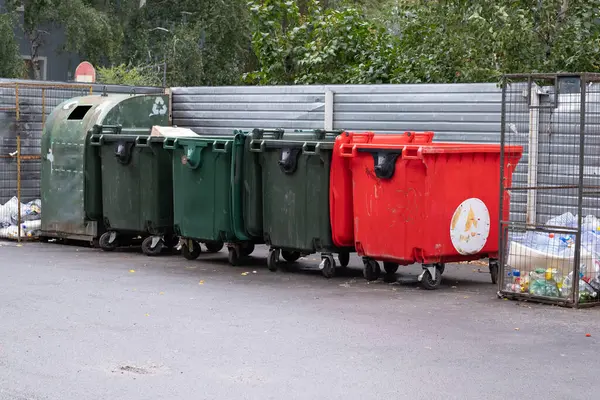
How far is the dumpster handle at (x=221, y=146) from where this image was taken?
479 inches

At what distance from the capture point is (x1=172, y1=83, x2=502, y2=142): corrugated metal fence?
1283cm

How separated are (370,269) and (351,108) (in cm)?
362

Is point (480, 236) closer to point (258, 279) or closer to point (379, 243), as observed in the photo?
point (379, 243)

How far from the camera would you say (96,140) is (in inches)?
542

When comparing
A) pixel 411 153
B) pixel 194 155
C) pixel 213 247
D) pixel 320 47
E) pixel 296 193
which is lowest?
pixel 213 247

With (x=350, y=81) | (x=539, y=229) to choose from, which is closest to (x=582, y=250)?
(x=539, y=229)

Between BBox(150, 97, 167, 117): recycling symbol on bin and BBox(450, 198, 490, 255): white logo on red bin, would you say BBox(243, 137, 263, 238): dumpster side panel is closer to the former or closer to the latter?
BBox(450, 198, 490, 255): white logo on red bin

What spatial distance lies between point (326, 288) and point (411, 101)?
3667 millimetres

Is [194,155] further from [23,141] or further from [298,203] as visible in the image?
[23,141]

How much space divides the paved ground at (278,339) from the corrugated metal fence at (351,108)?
213 centimetres

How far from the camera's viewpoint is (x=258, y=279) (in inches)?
443

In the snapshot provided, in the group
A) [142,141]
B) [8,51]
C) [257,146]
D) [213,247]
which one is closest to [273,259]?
[257,146]

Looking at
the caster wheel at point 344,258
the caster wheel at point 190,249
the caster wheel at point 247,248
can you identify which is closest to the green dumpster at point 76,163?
the caster wheel at point 190,249

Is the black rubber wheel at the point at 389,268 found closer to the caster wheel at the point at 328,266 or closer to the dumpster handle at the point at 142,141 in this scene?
the caster wheel at the point at 328,266
